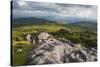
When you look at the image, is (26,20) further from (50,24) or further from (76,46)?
(76,46)

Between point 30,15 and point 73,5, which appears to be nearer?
point 30,15

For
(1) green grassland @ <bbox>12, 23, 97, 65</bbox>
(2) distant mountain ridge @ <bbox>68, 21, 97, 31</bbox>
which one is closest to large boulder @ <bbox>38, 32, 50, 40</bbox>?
(1) green grassland @ <bbox>12, 23, 97, 65</bbox>

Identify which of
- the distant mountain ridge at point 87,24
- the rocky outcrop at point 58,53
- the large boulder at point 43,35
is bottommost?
the rocky outcrop at point 58,53

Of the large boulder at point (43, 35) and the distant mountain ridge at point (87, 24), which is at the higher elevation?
the distant mountain ridge at point (87, 24)

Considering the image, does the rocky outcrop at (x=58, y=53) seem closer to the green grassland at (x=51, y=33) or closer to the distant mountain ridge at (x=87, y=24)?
the green grassland at (x=51, y=33)

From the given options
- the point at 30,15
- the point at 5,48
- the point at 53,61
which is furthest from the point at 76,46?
the point at 5,48

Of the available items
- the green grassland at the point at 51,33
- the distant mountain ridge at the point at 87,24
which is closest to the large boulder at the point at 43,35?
the green grassland at the point at 51,33

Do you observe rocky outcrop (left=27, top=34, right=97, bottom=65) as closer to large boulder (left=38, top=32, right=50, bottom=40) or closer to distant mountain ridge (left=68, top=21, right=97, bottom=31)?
large boulder (left=38, top=32, right=50, bottom=40)
